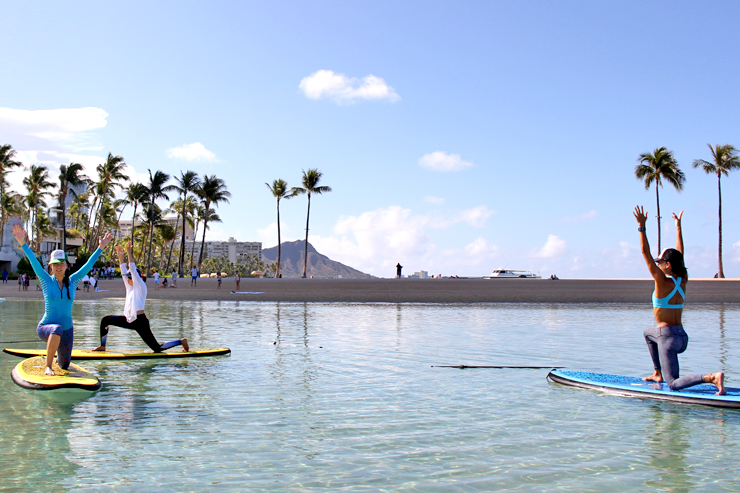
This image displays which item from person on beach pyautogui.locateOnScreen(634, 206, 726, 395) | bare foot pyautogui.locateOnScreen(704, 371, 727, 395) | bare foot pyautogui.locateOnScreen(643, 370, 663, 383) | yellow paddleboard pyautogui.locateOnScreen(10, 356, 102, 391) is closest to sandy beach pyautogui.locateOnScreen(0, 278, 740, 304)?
bare foot pyautogui.locateOnScreen(643, 370, 663, 383)

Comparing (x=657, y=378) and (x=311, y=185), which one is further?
(x=311, y=185)

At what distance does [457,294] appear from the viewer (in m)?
41.8

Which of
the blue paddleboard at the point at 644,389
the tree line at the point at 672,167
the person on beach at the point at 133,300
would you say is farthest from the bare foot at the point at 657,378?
the tree line at the point at 672,167

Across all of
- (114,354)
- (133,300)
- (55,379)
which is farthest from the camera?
(114,354)

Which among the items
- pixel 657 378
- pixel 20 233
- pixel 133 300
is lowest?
pixel 657 378

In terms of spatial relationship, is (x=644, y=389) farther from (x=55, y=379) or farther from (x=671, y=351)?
(x=55, y=379)

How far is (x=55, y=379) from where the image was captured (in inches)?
341

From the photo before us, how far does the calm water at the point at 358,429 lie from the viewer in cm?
520

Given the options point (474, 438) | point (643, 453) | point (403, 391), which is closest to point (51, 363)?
point (403, 391)

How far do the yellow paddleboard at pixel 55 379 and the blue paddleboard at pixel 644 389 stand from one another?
7301 mm

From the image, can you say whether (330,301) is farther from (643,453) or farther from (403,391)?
(643,453)

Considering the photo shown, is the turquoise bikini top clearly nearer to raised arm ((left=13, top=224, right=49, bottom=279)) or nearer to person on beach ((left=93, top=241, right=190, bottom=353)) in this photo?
raised arm ((left=13, top=224, right=49, bottom=279))

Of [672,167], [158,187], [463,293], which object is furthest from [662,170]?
[158,187]

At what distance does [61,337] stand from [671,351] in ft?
28.9
